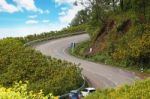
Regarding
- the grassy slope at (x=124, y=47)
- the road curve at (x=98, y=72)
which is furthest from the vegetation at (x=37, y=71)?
the grassy slope at (x=124, y=47)

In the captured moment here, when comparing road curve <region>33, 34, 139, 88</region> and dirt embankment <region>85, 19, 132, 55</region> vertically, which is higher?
dirt embankment <region>85, 19, 132, 55</region>

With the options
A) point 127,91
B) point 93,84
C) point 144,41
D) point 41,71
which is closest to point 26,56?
point 41,71

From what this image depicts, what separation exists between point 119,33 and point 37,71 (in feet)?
58.2

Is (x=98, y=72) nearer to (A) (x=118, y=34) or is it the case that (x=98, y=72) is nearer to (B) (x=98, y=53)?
(B) (x=98, y=53)

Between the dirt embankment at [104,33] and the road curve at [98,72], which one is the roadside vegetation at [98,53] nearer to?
the dirt embankment at [104,33]

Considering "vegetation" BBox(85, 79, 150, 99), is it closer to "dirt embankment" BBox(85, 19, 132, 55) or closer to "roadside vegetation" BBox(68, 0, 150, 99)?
"roadside vegetation" BBox(68, 0, 150, 99)

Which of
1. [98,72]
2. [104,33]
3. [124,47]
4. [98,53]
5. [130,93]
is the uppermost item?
[104,33]

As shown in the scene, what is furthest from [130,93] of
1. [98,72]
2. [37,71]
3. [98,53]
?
[98,53]

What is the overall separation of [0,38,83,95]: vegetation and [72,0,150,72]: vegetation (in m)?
8.31

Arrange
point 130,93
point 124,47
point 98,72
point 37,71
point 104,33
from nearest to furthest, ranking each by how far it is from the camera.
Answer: point 130,93
point 37,71
point 98,72
point 124,47
point 104,33

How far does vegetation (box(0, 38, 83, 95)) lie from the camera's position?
40.8 m

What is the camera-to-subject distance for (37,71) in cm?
4678

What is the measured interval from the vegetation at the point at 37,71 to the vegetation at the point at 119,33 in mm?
8308

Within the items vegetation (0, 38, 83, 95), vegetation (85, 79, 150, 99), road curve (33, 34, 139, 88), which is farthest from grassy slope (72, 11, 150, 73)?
vegetation (85, 79, 150, 99)
